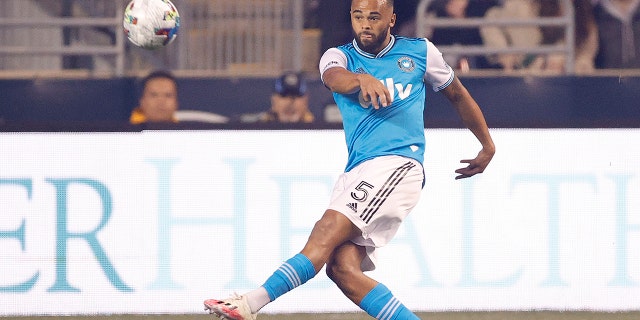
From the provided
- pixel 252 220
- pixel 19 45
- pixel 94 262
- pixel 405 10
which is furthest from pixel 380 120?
pixel 19 45

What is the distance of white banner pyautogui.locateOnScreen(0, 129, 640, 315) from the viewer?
7.91 meters

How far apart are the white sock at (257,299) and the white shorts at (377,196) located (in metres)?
0.51

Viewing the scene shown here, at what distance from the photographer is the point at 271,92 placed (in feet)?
32.9

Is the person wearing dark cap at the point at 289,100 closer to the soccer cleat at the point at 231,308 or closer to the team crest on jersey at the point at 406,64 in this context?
the team crest on jersey at the point at 406,64

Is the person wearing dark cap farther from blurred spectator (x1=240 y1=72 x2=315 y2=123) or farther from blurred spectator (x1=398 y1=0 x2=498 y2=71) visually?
blurred spectator (x1=398 y1=0 x2=498 y2=71)

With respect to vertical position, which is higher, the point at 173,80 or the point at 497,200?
the point at 173,80

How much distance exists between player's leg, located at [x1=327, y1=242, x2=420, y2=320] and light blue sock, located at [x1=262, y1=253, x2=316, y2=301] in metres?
0.17

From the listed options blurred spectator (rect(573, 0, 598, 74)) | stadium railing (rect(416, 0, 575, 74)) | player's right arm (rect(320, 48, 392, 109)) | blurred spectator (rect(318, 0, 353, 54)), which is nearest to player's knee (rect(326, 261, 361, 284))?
player's right arm (rect(320, 48, 392, 109))

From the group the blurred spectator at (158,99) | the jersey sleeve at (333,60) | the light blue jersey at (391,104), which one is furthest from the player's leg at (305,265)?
the blurred spectator at (158,99)

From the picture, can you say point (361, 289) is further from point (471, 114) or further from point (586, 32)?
point (586, 32)

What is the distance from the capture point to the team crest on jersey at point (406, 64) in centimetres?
586

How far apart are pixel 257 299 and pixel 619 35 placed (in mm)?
5991

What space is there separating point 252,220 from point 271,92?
7.35ft

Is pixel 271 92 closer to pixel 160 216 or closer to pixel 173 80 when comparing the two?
pixel 173 80
